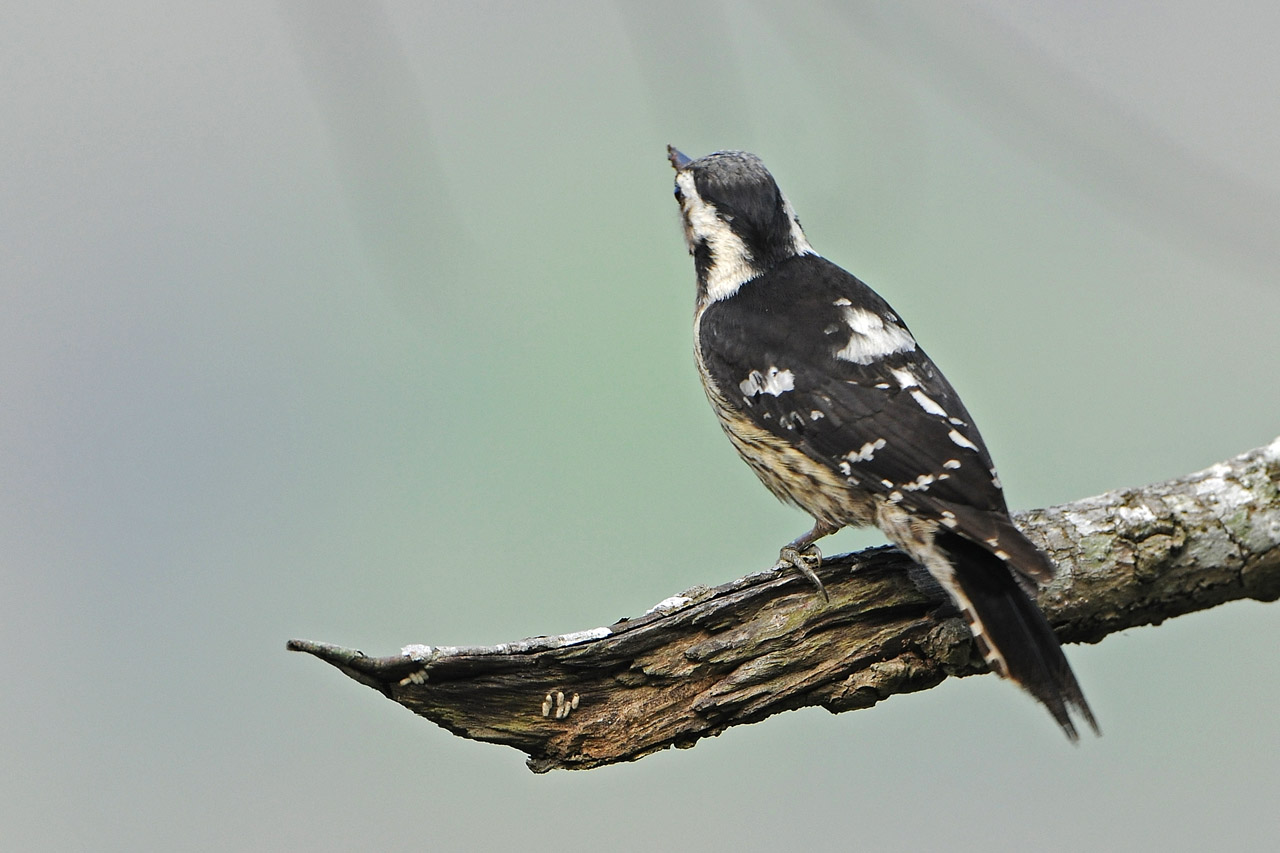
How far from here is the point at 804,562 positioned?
9.83 ft

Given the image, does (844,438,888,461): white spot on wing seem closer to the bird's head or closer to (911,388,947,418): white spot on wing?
(911,388,947,418): white spot on wing

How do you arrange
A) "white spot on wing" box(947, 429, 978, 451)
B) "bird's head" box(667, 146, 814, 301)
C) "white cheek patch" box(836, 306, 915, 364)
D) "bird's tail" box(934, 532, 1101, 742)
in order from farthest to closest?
1. "bird's head" box(667, 146, 814, 301)
2. "white cheek patch" box(836, 306, 915, 364)
3. "white spot on wing" box(947, 429, 978, 451)
4. "bird's tail" box(934, 532, 1101, 742)

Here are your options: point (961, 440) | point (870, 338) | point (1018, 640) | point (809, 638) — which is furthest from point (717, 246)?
point (1018, 640)

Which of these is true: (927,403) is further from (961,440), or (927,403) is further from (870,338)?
(870,338)

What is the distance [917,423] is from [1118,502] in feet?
2.25

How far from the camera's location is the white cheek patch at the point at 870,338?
126 inches

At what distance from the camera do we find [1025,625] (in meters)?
2.70

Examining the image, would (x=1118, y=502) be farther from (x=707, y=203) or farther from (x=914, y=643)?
(x=707, y=203)

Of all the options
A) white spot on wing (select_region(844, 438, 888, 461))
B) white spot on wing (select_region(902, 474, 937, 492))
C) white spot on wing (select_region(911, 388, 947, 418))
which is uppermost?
white spot on wing (select_region(911, 388, 947, 418))

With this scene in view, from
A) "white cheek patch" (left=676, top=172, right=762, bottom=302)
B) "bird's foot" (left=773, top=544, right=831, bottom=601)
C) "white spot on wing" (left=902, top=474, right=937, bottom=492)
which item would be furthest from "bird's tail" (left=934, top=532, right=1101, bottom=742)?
"white cheek patch" (left=676, top=172, right=762, bottom=302)

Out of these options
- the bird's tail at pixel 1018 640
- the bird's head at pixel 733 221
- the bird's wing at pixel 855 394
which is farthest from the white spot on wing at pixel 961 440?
the bird's head at pixel 733 221

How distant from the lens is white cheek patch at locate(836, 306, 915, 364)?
321cm

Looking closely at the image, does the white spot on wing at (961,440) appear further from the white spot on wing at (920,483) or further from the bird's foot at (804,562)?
the bird's foot at (804,562)

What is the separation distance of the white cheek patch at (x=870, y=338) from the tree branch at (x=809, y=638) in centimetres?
60
